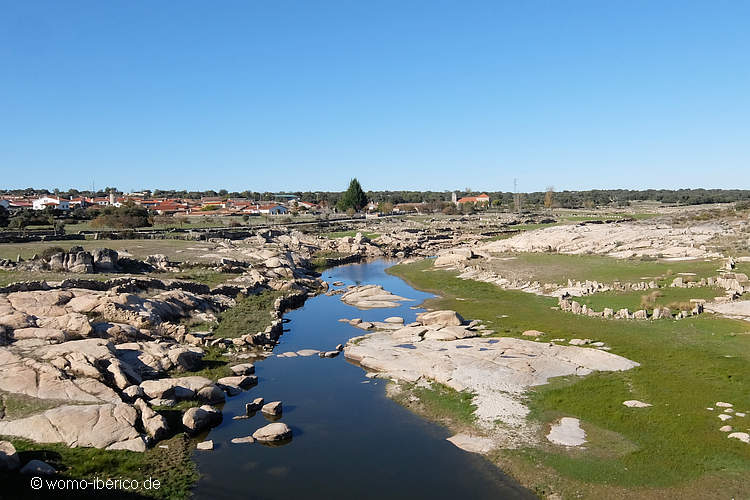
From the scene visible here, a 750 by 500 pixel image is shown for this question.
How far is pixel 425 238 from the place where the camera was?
111688 mm

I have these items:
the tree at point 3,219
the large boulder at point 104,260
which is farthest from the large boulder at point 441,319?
the tree at point 3,219

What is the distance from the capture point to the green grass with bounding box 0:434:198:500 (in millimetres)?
17328

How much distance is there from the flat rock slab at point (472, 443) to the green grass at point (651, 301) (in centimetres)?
2320

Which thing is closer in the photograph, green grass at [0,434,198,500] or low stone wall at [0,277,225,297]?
green grass at [0,434,198,500]

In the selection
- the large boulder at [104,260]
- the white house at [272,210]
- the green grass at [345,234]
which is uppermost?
the white house at [272,210]

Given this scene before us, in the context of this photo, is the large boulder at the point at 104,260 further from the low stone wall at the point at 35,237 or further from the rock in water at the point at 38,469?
the rock in water at the point at 38,469

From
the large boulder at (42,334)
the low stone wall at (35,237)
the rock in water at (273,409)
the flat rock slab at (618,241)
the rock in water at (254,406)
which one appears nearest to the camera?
the rock in water at (273,409)

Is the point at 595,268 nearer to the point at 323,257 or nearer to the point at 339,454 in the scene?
the point at 323,257

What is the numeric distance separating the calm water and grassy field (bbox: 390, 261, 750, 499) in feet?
7.32

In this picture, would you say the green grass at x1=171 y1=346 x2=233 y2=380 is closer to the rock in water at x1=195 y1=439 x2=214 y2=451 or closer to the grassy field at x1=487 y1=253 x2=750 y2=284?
the rock in water at x1=195 y1=439 x2=214 y2=451

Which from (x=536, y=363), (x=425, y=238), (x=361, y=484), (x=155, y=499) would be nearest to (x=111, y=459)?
(x=155, y=499)

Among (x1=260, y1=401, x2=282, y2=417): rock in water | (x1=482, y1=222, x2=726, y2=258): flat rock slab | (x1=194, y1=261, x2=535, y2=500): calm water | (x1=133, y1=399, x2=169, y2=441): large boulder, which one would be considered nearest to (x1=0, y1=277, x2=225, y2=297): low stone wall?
(x1=194, y1=261, x2=535, y2=500): calm water

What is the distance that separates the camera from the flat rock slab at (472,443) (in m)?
20.5

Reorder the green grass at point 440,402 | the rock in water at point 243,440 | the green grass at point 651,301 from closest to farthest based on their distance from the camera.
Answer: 1. the rock in water at point 243,440
2. the green grass at point 440,402
3. the green grass at point 651,301
